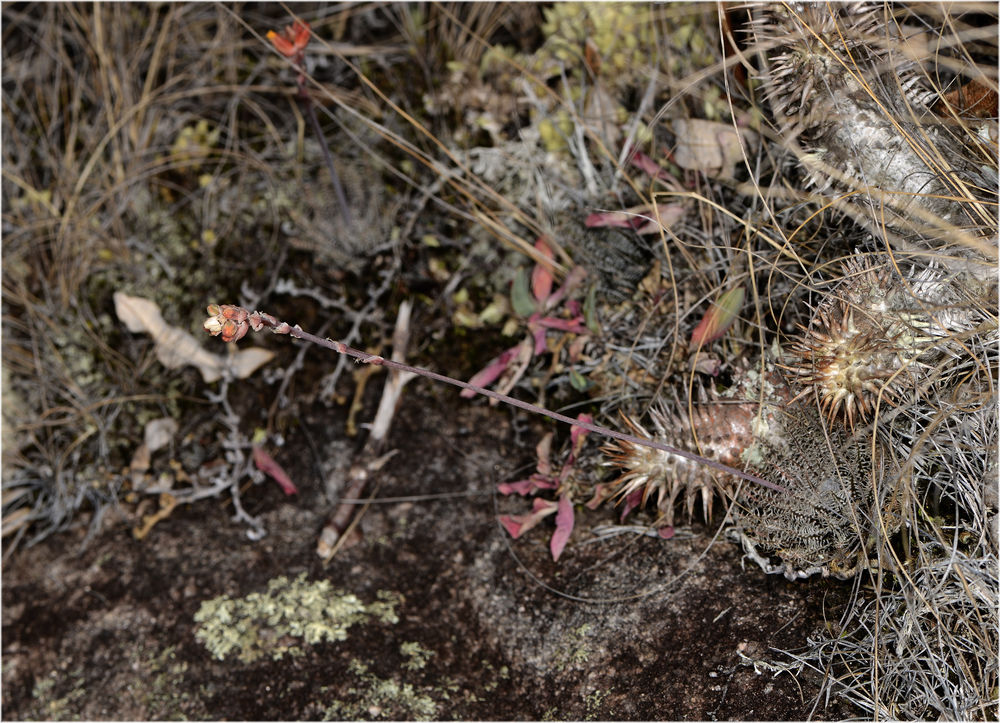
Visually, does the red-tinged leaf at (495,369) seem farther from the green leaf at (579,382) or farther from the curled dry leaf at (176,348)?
the curled dry leaf at (176,348)

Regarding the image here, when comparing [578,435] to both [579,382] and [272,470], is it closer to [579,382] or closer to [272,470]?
[579,382]

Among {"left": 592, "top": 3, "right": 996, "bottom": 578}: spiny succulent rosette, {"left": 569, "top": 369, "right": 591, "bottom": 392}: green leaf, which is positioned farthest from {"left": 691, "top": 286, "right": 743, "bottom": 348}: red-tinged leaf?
{"left": 569, "top": 369, "right": 591, "bottom": 392}: green leaf

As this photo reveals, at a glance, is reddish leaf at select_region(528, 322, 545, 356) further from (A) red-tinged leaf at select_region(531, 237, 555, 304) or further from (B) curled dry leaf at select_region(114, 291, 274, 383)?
(B) curled dry leaf at select_region(114, 291, 274, 383)

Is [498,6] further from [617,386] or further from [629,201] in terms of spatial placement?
[617,386]

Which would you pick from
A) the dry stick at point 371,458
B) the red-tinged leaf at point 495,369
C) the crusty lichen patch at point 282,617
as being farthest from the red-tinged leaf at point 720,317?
the crusty lichen patch at point 282,617

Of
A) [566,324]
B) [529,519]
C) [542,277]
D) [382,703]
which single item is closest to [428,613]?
[382,703]

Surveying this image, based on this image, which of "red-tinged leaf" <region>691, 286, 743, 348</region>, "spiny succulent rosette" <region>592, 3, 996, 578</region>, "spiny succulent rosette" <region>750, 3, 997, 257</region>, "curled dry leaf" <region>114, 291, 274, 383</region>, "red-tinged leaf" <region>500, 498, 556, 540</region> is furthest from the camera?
"curled dry leaf" <region>114, 291, 274, 383</region>

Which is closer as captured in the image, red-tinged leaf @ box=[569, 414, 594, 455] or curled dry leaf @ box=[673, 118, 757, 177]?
red-tinged leaf @ box=[569, 414, 594, 455]
